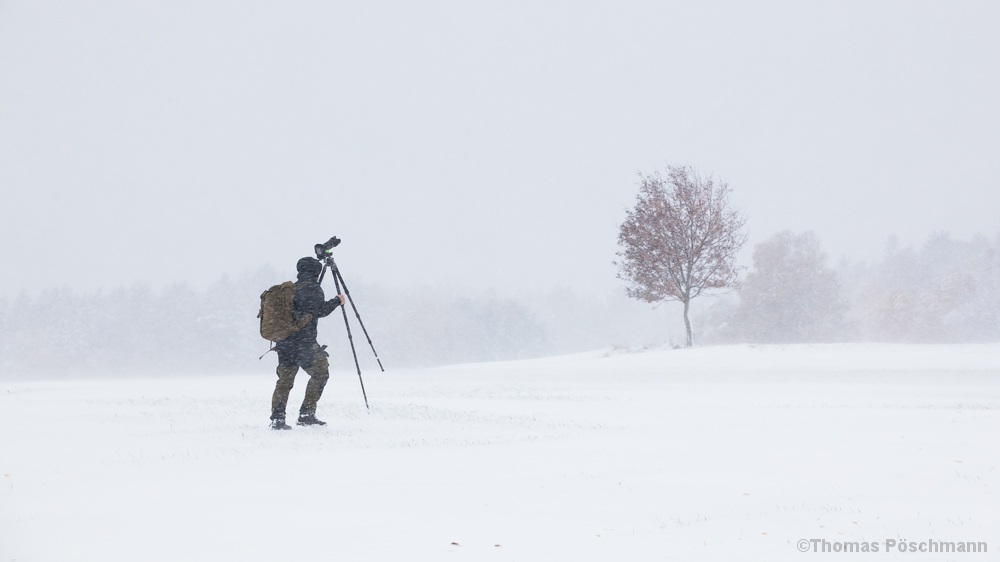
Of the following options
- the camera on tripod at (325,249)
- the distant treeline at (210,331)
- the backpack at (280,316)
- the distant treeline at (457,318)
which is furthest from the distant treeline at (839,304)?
the backpack at (280,316)

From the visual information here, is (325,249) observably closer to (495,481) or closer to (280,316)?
(280,316)

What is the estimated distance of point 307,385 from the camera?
9.98 meters

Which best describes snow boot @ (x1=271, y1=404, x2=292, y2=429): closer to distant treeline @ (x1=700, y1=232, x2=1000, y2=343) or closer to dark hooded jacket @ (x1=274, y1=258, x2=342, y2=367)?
dark hooded jacket @ (x1=274, y1=258, x2=342, y2=367)

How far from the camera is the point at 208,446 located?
28.1 feet

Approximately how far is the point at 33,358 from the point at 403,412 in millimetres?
82212

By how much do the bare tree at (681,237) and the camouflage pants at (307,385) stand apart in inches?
916

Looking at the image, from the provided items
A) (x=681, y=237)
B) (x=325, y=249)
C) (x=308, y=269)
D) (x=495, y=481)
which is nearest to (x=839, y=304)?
(x=681, y=237)

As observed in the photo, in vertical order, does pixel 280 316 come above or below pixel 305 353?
above

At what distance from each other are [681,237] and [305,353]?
81.9 ft

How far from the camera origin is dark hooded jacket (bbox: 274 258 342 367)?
397 inches

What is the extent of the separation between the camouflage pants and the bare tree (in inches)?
916

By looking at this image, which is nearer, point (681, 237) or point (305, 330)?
point (305, 330)

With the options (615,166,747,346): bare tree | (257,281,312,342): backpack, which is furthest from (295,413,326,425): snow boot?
(615,166,747,346): bare tree

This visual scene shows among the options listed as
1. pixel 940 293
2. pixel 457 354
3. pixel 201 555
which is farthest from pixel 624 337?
pixel 201 555
